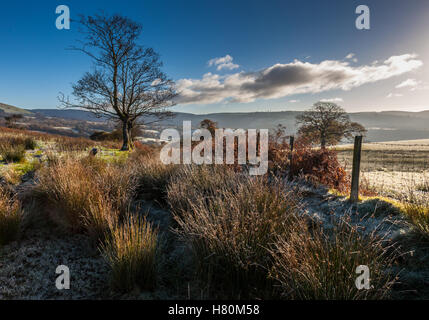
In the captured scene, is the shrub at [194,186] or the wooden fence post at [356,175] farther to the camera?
the wooden fence post at [356,175]

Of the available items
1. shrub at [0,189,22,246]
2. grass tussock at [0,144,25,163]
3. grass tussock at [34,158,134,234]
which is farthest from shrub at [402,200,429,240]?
grass tussock at [0,144,25,163]

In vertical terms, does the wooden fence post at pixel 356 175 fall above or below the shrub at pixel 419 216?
above

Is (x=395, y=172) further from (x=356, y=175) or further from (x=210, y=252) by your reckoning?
(x=210, y=252)

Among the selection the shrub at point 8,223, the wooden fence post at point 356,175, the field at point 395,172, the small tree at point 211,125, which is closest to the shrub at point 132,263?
the shrub at point 8,223

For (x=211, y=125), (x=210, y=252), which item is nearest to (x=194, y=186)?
(x=210, y=252)

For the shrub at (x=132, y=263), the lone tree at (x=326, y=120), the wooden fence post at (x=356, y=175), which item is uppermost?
the lone tree at (x=326, y=120)

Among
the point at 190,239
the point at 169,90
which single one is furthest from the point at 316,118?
the point at 190,239

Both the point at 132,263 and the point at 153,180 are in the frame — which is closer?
the point at 132,263

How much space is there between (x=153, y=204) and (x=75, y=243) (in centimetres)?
188

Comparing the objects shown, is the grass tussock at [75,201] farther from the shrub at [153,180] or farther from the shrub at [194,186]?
the shrub at [153,180]

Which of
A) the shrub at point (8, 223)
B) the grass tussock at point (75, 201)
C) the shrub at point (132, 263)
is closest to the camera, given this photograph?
the shrub at point (132, 263)

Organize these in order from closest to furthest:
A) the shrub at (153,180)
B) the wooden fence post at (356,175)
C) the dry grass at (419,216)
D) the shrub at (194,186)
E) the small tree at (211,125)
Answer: the dry grass at (419,216) → the shrub at (194,186) → the wooden fence post at (356,175) → the shrub at (153,180) → the small tree at (211,125)

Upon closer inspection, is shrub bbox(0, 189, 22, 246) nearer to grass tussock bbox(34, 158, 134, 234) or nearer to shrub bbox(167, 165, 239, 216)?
grass tussock bbox(34, 158, 134, 234)
